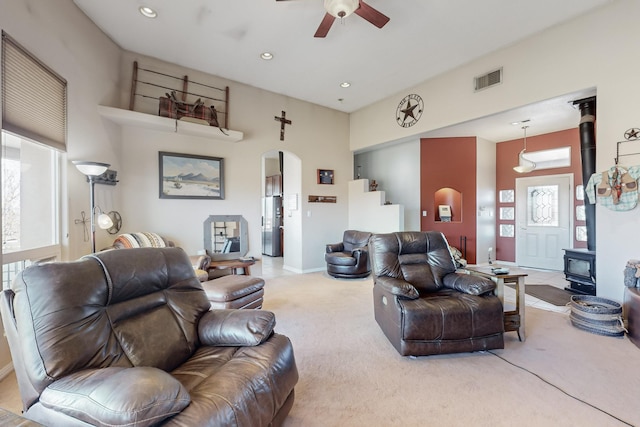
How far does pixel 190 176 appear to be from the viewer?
14.6 feet

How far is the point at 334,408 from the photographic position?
1.79m

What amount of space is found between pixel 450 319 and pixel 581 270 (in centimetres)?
313

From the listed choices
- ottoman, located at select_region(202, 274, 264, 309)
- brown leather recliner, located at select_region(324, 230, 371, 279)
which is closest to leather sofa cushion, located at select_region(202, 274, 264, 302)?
ottoman, located at select_region(202, 274, 264, 309)

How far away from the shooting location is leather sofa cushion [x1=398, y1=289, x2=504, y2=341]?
2.31 metres

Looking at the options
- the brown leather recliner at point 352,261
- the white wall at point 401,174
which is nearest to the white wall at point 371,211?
the brown leather recliner at point 352,261

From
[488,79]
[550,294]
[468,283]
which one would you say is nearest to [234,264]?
[468,283]

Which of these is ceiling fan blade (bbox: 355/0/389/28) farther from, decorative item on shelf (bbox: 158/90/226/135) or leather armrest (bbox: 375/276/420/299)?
decorative item on shelf (bbox: 158/90/226/135)

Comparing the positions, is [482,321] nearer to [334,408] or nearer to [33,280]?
[334,408]

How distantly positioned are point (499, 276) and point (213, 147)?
4.31m

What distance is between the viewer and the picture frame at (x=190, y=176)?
424 centimetres

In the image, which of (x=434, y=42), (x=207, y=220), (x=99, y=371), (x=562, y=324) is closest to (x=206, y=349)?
(x=99, y=371)

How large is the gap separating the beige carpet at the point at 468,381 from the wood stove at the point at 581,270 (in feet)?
4.26

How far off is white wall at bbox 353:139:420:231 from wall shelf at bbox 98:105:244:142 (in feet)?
11.1

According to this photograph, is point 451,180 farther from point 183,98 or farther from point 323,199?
point 183,98
